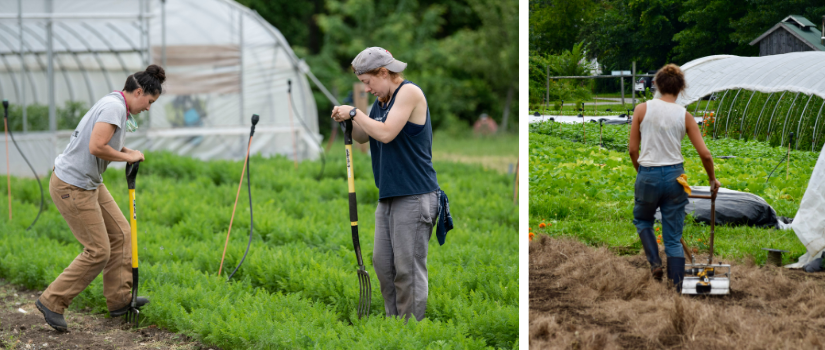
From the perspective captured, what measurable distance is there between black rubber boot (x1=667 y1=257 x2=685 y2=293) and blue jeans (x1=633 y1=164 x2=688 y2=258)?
0.03 m

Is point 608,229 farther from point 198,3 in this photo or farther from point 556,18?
point 198,3

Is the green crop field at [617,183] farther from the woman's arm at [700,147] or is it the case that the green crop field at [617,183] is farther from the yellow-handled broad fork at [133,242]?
the yellow-handled broad fork at [133,242]

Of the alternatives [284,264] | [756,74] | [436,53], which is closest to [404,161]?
[756,74]

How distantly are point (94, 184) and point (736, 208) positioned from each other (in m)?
3.83

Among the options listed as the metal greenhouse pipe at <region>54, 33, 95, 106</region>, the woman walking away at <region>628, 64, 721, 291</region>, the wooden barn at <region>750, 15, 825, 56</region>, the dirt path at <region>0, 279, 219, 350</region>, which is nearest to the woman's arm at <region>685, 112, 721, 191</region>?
the woman walking away at <region>628, 64, 721, 291</region>

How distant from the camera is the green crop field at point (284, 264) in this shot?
13.8 feet

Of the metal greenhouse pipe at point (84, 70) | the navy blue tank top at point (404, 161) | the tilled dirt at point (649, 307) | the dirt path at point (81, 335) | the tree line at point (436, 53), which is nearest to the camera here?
the tilled dirt at point (649, 307)

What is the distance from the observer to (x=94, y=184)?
4559 mm

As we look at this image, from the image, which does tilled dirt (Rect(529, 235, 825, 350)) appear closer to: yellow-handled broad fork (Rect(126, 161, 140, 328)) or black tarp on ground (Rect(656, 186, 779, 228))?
black tarp on ground (Rect(656, 186, 779, 228))

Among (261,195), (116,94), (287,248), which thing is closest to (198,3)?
(261,195)

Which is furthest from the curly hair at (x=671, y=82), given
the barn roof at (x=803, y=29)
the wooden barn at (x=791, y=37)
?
the barn roof at (x=803, y=29)

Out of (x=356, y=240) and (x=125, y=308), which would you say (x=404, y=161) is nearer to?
(x=356, y=240)

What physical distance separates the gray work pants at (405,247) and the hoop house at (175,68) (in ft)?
Answer: 33.3

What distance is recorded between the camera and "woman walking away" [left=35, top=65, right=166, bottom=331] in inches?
173
